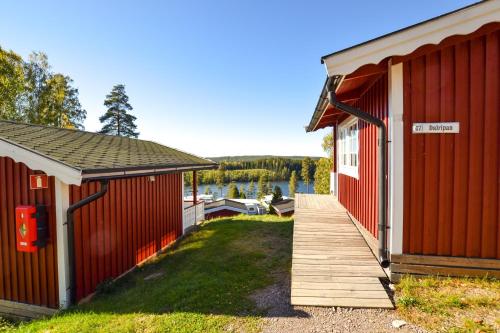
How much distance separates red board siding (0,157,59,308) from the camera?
4355 mm

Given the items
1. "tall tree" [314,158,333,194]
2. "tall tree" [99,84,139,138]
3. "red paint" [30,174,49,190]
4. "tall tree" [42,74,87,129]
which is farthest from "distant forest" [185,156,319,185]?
"red paint" [30,174,49,190]

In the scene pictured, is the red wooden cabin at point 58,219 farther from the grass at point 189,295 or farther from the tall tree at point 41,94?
the tall tree at point 41,94

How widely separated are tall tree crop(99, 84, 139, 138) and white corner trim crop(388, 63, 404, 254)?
34.1 metres

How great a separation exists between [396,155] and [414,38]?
4.61ft

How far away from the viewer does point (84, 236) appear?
15.4ft

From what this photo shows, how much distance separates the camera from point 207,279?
166 inches

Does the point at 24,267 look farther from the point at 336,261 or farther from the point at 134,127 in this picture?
the point at 134,127

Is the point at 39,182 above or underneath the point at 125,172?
underneath

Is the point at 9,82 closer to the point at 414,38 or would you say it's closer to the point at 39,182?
the point at 39,182

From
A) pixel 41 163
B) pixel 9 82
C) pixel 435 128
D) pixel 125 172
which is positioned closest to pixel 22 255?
pixel 41 163

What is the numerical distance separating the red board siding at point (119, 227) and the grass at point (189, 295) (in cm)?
35

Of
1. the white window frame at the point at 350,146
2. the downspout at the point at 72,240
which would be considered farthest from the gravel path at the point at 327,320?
the downspout at the point at 72,240

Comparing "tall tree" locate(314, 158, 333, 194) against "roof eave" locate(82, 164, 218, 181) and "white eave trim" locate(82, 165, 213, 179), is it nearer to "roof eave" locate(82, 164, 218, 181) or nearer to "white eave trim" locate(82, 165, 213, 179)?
"roof eave" locate(82, 164, 218, 181)

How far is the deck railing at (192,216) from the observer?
30.6 feet
